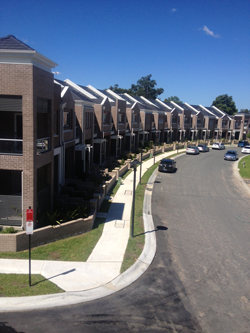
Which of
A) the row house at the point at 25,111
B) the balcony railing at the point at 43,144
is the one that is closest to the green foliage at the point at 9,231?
the row house at the point at 25,111

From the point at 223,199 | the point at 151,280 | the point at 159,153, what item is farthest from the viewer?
the point at 159,153

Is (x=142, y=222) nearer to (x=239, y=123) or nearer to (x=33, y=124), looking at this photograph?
(x=33, y=124)

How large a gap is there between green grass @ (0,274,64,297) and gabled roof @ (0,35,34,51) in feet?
30.1

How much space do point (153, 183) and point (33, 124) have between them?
16.4 m

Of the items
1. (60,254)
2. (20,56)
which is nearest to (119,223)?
(60,254)

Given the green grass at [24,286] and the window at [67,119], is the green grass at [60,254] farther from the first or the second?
the window at [67,119]

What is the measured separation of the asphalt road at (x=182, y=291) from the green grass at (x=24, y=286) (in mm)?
965

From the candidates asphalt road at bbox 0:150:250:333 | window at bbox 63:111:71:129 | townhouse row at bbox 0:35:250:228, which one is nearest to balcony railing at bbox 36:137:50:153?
townhouse row at bbox 0:35:250:228

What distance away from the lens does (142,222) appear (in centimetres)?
1686

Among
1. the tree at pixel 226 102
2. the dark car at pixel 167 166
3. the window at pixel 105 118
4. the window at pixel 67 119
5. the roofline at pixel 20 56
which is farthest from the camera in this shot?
the tree at pixel 226 102

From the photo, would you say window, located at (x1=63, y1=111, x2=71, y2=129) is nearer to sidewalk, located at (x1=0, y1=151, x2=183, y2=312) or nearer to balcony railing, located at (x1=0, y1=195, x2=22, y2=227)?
balcony railing, located at (x1=0, y1=195, x2=22, y2=227)

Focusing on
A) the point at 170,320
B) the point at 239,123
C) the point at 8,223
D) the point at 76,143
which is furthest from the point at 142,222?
the point at 239,123

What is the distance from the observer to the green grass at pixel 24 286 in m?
9.41

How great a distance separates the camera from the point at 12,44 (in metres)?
12.9
